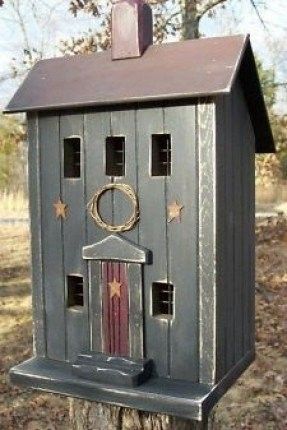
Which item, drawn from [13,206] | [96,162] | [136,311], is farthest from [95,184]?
[13,206]

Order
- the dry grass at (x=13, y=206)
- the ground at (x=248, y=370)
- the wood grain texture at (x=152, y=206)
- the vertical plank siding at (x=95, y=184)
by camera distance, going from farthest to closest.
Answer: the dry grass at (x=13, y=206) → the ground at (x=248, y=370) → the vertical plank siding at (x=95, y=184) → the wood grain texture at (x=152, y=206)

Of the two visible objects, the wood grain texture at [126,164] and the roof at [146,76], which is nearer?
the roof at [146,76]

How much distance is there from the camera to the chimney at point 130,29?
2443 mm

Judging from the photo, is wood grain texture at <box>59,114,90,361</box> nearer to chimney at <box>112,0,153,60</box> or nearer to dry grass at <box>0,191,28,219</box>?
chimney at <box>112,0,153,60</box>

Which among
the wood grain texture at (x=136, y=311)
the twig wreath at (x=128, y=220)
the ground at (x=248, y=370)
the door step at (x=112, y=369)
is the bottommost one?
the ground at (x=248, y=370)

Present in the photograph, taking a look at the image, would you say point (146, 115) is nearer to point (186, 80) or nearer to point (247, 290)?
point (186, 80)

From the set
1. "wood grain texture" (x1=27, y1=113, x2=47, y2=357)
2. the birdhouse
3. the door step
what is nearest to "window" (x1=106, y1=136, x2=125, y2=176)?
the birdhouse

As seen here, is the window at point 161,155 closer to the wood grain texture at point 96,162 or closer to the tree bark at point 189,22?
the wood grain texture at point 96,162

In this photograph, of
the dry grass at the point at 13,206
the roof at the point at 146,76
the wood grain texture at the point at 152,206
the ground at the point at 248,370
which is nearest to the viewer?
the roof at the point at 146,76

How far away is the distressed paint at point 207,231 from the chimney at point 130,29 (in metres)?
0.50

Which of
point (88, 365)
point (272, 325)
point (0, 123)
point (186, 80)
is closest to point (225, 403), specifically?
point (272, 325)

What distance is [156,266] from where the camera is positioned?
2283 mm

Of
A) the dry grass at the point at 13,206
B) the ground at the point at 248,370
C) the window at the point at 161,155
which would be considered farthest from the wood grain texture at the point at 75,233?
the dry grass at the point at 13,206

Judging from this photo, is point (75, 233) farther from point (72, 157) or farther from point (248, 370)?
point (248, 370)
